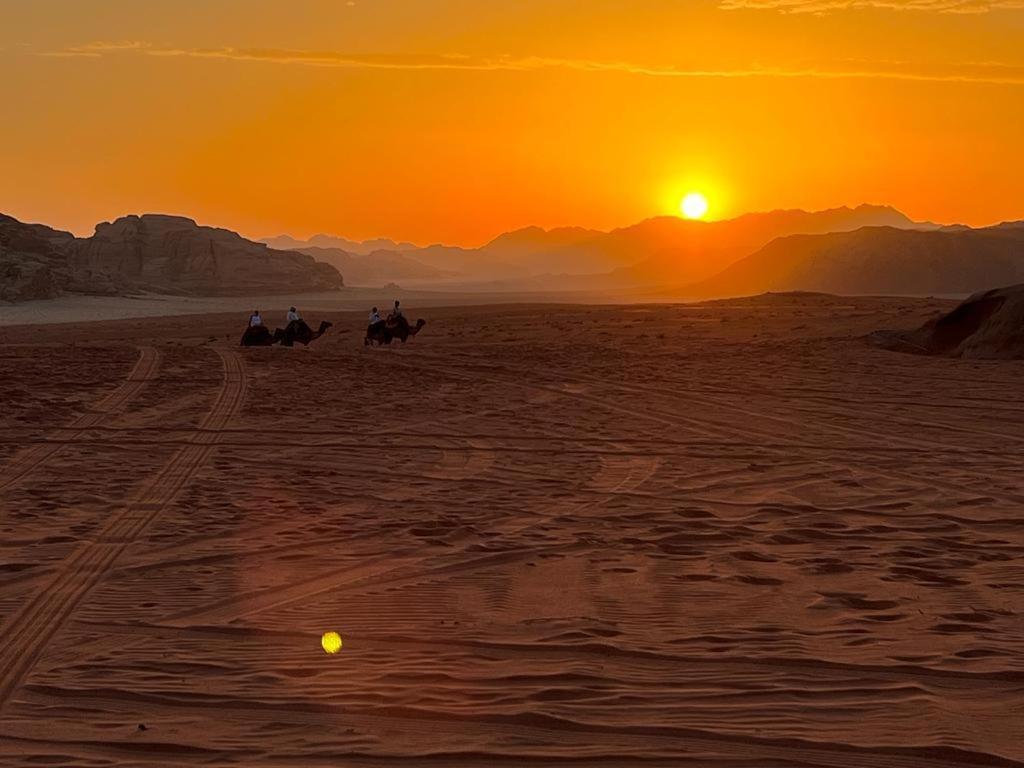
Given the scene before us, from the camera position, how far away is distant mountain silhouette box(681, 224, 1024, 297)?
4498 inches

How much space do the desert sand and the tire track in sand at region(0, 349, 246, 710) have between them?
0.03 m

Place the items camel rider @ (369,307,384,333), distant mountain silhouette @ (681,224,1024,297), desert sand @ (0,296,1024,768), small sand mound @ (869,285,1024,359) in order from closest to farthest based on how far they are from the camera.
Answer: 1. desert sand @ (0,296,1024,768)
2. small sand mound @ (869,285,1024,359)
3. camel rider @ (369,307,384,333)
4. distant mountain silhouette @ (681,224,1024,297)

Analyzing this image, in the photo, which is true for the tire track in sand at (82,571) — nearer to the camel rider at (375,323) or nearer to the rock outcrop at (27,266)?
the camel rider at (375,323)

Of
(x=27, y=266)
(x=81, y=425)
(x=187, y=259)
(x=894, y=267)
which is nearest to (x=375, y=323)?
(x=81, y=425)

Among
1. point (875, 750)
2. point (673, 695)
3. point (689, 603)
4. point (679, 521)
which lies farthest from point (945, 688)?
point (679, 521)

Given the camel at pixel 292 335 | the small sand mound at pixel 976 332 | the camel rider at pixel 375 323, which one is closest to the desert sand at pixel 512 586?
the small sand mound at pixel 976 332

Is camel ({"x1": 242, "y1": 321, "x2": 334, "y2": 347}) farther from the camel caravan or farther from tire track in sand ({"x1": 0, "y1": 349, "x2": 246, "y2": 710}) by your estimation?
tire track in sand ({"x1": 0, "y1": 349, "x2": 246, "y2": 710})

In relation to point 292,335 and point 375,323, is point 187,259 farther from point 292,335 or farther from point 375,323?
point 375,323

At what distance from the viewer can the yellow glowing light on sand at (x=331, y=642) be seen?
5.42 meters

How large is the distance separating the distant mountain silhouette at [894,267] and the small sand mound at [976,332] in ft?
289

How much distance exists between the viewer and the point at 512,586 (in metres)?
6.58

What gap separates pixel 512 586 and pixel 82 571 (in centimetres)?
261

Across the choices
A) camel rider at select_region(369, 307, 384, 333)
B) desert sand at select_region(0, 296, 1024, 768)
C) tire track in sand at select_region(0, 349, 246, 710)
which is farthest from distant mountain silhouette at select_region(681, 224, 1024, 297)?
tire track in sand at select_region(0, 349, 246, 710)

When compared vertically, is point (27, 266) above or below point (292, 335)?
above
